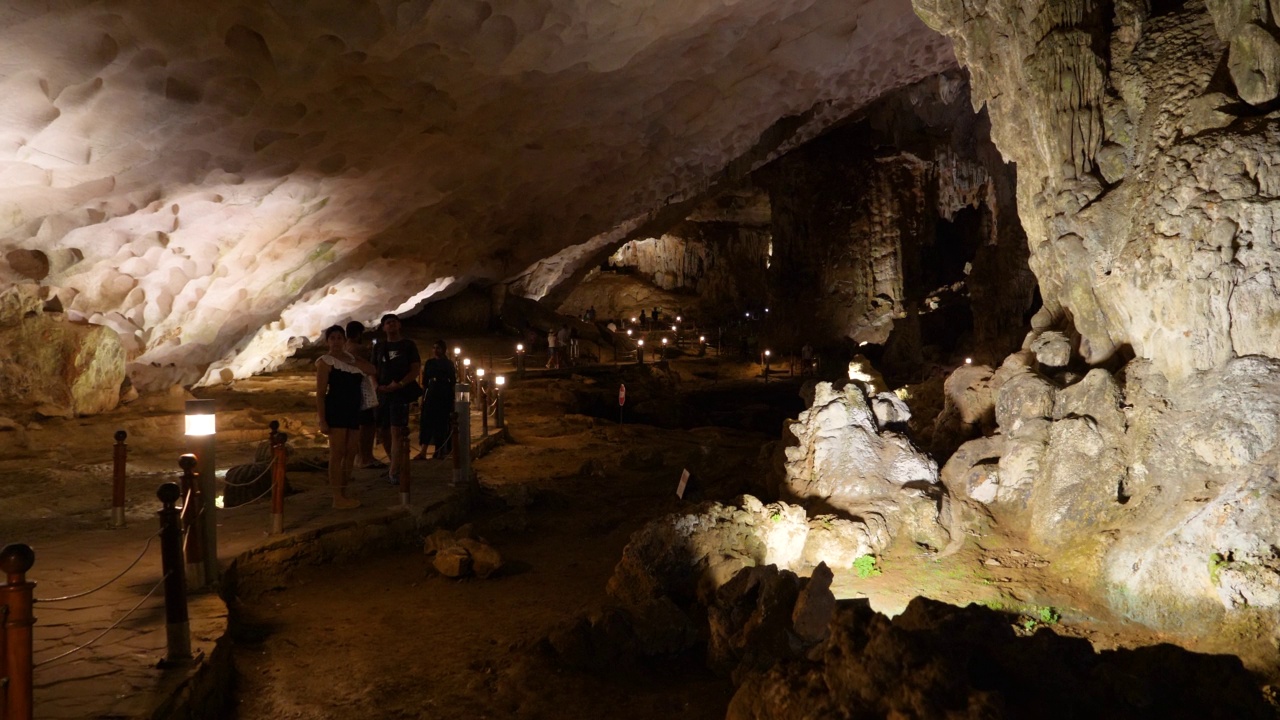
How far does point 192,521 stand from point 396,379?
12.2ft

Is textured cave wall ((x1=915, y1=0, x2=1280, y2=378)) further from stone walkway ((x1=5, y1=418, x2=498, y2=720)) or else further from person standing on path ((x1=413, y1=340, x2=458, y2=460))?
person standing on path ((x1=413, y1=340, x2=458, y2=460))

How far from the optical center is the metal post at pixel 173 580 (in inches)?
146

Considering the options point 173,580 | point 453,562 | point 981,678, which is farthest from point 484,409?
point 981,678

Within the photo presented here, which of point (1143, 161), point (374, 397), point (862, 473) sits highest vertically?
point (1143, 161)

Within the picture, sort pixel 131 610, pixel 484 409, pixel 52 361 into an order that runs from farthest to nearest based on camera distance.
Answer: pixel 484 409 → pixel 52 361 → pixel 131 610

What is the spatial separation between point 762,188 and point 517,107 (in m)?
21.4

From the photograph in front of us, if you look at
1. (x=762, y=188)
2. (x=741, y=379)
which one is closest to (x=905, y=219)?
(x=762, y=188)

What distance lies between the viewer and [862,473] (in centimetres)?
709

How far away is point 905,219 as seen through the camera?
90.4 ft

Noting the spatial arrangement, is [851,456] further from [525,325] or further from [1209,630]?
[525,325]

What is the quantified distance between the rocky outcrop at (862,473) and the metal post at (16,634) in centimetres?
545

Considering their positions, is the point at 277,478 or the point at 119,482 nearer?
the point at 277,478

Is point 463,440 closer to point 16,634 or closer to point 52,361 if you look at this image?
point 16,634

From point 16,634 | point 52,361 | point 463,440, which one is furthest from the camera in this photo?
point 52,361
